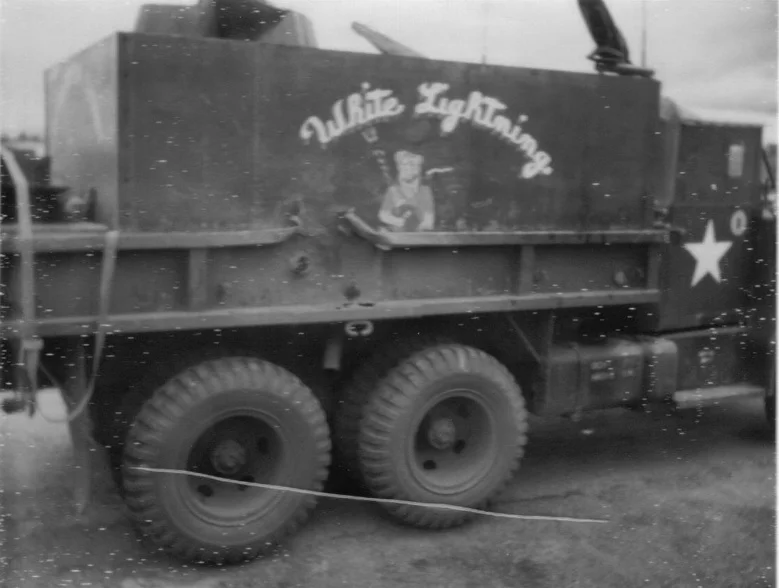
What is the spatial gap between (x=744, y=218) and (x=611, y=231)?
1253 millimetres

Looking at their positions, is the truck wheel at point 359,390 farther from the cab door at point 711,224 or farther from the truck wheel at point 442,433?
the cab door at point 711,224

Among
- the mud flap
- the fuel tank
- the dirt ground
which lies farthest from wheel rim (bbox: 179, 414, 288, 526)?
the fuel tank

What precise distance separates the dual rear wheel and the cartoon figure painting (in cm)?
69

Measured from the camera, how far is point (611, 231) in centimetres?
512

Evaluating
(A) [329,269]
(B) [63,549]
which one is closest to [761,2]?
(A) [329,269]

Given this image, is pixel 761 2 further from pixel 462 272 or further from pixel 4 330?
pixel 4 330

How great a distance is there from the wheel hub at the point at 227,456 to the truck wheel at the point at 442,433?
25.9 inches

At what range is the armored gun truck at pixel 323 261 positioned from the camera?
387cm

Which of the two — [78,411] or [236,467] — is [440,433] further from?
[78,411]

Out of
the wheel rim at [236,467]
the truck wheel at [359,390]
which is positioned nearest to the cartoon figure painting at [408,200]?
the truck wheel at [359,390]

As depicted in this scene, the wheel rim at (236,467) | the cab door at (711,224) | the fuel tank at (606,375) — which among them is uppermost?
the cab door at (711,224)

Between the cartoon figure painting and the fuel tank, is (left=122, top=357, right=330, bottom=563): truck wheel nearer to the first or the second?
the cartoon figure painting

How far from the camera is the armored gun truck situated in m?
3.87

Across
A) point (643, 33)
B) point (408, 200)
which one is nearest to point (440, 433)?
point (408, 200)
